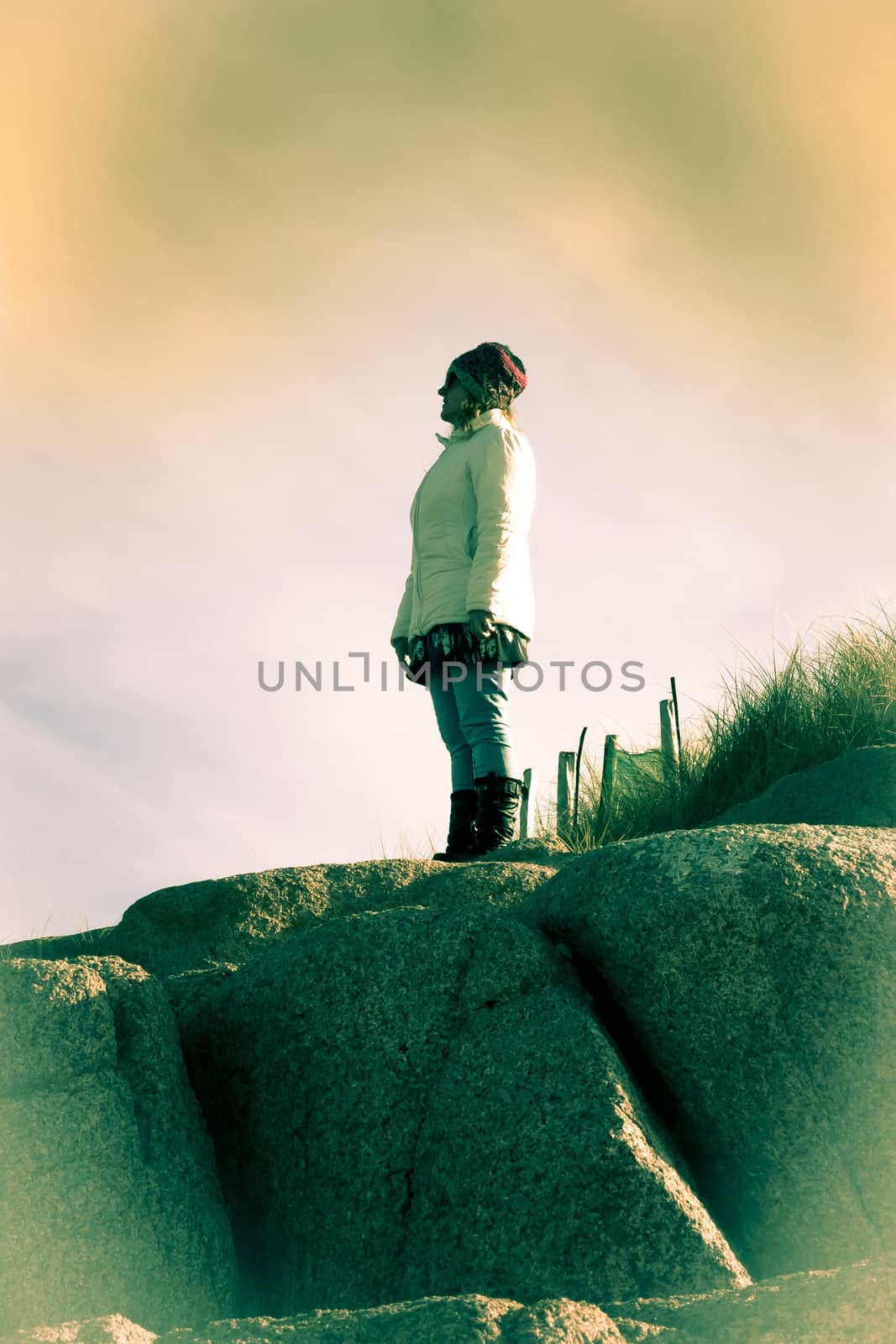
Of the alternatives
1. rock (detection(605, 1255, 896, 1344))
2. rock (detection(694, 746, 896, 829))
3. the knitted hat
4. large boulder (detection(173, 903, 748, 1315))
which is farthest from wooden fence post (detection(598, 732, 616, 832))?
rock (detection(605, 1255, 896, 1344))

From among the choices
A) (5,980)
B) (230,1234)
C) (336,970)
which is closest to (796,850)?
(336,970)

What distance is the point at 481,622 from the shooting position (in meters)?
4.83

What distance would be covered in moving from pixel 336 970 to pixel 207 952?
1500mm

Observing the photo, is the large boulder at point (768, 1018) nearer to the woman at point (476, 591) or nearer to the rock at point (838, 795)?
the rock at point (838, 795)

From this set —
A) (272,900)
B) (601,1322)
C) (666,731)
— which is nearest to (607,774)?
(666,731)

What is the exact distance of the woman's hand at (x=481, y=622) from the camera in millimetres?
4824

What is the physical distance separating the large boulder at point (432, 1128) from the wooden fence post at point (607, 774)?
342 centimetres

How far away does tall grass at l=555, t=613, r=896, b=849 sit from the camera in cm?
589

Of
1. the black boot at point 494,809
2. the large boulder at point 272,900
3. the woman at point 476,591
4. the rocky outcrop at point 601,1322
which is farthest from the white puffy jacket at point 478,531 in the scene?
the rocky outcrop at point 601,1322

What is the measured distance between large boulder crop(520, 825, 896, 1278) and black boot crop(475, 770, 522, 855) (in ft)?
6.12

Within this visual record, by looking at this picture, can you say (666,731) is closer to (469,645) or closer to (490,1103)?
(469,645)

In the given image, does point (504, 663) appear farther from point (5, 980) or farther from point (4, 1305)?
point (4, 1305)

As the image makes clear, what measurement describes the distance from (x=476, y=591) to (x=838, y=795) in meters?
1.67

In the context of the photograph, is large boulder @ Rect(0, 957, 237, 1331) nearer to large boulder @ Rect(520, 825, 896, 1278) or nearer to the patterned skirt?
large boulder @ Rect(520, 825, 896, 1278)
